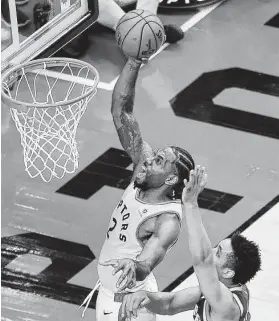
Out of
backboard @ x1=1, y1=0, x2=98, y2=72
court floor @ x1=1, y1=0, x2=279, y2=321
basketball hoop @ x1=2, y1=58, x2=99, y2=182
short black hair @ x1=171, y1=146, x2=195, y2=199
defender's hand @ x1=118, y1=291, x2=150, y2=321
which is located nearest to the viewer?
defender's hand @ x1=118, y1=291, x2=150, y2=321

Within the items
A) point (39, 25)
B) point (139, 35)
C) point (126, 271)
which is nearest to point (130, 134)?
point (139, 35)

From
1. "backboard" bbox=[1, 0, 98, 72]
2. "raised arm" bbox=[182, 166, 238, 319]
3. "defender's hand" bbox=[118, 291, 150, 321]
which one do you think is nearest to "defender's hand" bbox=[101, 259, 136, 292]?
"defender's hand" bbox=[118, 291, 150, 321]

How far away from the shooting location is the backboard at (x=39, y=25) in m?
9.33

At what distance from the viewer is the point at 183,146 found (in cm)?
1096

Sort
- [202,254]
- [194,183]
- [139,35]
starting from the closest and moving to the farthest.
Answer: [194,183]
[202,254]
[139,35]

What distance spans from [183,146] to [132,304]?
3779mm

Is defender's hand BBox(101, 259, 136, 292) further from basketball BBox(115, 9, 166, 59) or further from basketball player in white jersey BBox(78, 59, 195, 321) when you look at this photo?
basketball BBox(115, 9, 166, 59)

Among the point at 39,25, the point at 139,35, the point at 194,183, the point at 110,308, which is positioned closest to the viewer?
the point at 194,183

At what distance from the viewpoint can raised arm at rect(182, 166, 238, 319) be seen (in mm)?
6945

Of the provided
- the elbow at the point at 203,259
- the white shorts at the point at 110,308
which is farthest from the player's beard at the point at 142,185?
the elbow at the point at 203,259

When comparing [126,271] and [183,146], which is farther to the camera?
[183,146]

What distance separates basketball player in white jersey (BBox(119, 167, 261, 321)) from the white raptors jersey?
35 centimetres

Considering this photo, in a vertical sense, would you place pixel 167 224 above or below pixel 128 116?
below

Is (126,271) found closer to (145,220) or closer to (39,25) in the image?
(145,220)
